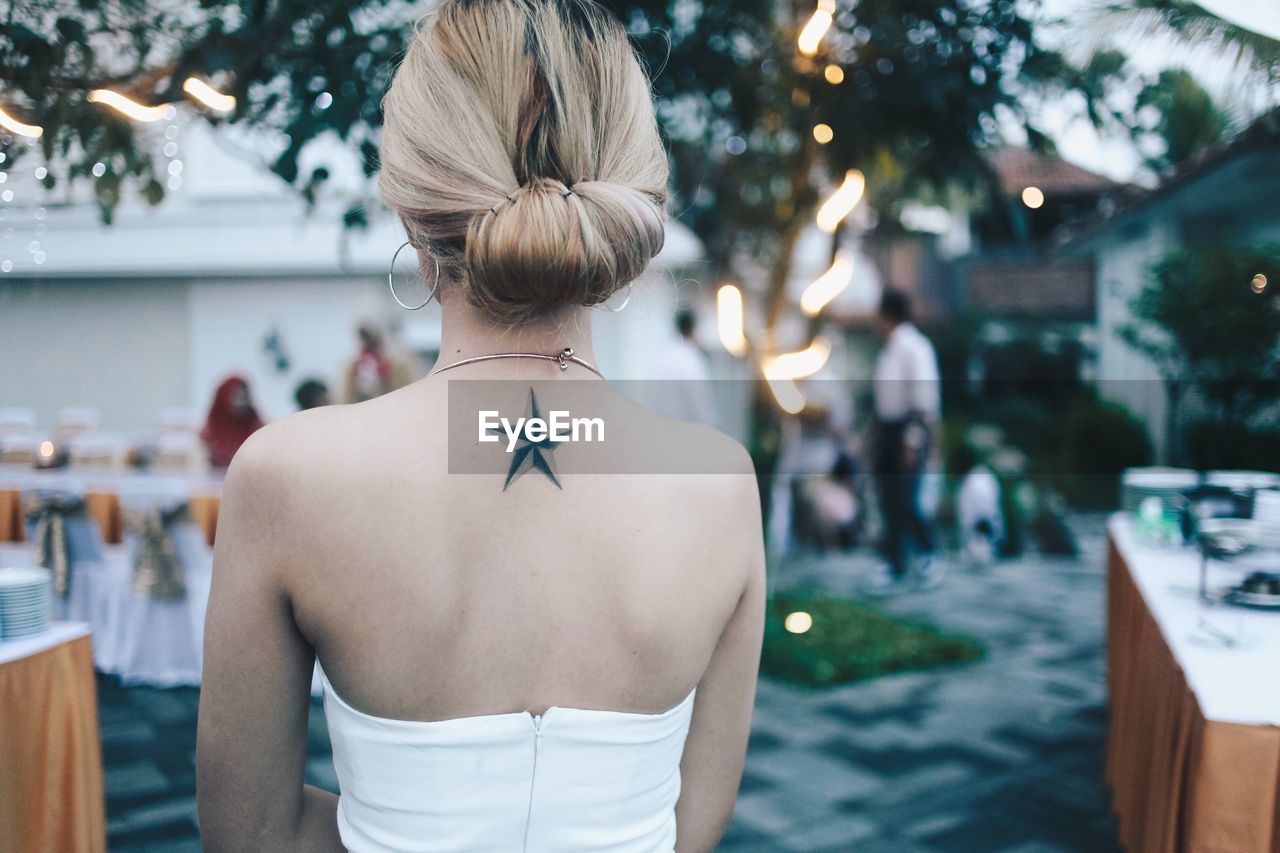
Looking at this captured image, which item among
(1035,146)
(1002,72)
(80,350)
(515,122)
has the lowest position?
(80,350)

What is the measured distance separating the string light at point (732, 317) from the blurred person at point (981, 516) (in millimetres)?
3252

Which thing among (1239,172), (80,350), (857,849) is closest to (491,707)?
(857,849)

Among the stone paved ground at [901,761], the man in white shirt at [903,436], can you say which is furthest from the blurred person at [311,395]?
the man in white shirt at [903,436]

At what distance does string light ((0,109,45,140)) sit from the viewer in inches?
105

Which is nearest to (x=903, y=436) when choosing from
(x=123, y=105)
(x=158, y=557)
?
(x=158, y=557)

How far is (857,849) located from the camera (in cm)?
307

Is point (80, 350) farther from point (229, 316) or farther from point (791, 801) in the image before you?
point (229, 316)

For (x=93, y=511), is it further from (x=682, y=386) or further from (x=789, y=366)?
(x=789, y=366)

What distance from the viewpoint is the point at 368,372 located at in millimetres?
7559

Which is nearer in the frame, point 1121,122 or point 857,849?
point 857,849

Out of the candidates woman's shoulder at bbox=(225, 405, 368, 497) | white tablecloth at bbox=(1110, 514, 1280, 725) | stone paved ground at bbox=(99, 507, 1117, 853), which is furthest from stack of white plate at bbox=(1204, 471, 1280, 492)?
woman's shoulder at bbox=(225, 405, 368, 497)

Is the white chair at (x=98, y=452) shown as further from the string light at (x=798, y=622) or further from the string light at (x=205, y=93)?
the string light at (x=798, y=622)

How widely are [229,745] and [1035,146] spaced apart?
3338 millimetres

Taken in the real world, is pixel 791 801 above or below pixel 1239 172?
below
